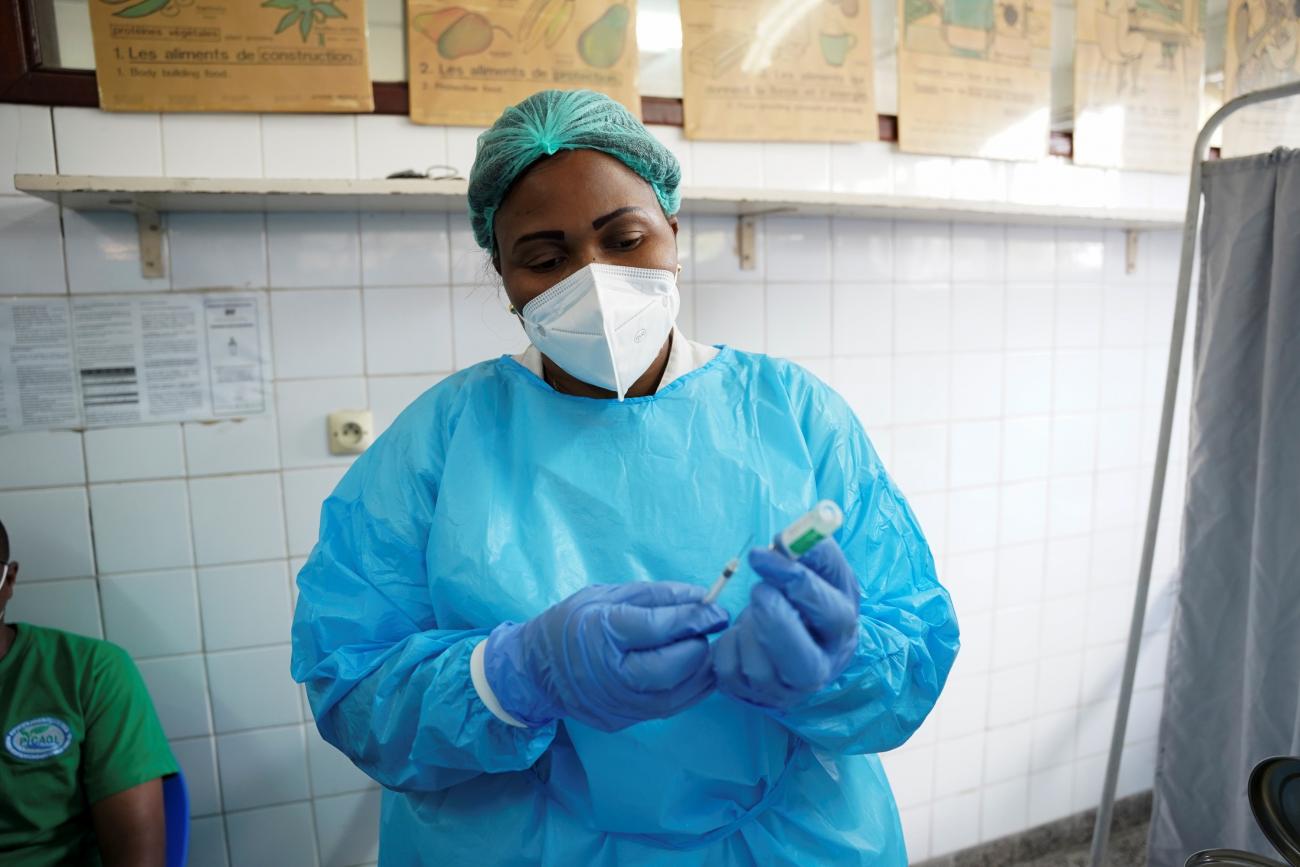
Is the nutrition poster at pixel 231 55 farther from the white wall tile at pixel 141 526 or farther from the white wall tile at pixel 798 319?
the white wall tile at pixel 798 319

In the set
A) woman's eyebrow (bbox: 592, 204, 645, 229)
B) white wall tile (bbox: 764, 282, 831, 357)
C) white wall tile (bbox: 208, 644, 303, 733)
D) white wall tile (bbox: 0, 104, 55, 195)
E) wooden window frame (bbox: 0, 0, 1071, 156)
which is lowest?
white wall tile (bbox: 208, 644, 303, 733)

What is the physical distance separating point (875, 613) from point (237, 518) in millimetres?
1280

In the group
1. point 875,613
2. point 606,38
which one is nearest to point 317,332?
point 606,38

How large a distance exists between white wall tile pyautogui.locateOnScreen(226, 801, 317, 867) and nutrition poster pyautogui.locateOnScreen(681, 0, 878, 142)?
1.70 m

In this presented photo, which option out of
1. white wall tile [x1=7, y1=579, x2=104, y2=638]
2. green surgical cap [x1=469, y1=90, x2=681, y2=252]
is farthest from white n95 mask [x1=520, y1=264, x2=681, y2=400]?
white wall tile [x1=7, y1=579, x2=104, y2=638]

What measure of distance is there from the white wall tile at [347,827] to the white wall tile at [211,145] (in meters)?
1.30

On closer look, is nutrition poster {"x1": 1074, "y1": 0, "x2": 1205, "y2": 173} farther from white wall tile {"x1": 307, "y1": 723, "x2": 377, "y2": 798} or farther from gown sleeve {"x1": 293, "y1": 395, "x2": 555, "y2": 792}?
white wall tile {"x1": 307, "y1": 723, "x2": 377, "y2": 798}

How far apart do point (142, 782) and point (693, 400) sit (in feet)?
3.83

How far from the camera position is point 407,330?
1.62m

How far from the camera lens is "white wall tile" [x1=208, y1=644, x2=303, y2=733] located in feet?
5.24

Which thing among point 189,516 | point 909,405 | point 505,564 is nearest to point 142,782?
point 189,516

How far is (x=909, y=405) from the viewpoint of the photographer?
1.99 m

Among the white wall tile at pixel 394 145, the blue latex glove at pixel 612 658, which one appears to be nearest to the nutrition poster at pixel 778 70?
the white wall tile at pixel 394 145

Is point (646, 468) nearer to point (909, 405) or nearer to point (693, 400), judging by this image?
point (693, 400)
